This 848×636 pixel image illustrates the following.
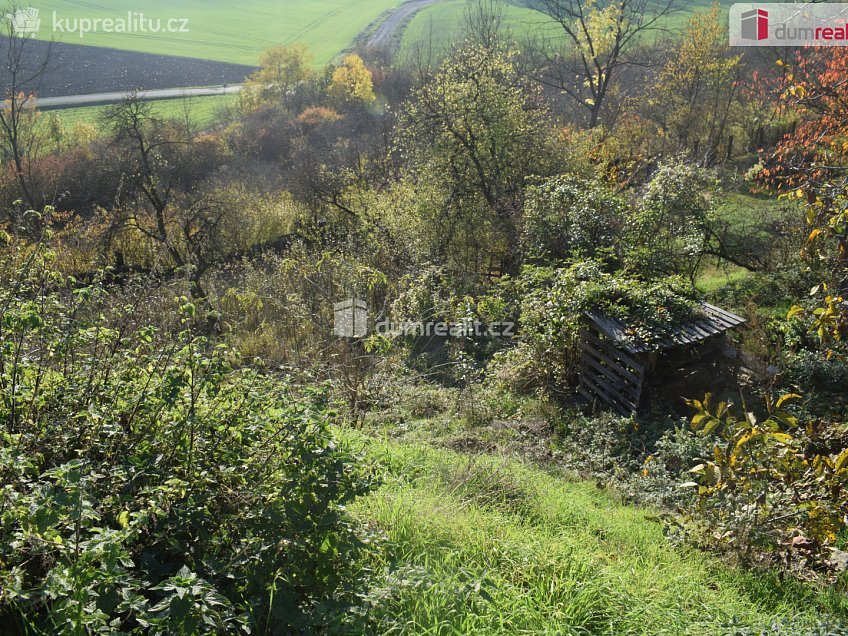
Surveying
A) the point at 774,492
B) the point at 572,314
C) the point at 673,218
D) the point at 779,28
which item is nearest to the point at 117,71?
the point at 779,28

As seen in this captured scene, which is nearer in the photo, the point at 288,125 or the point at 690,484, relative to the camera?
the point at 690,484

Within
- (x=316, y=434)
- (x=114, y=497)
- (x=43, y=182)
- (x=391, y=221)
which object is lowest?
(x=114, y=497)

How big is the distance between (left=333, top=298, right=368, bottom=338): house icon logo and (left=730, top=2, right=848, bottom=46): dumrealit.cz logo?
13250 mm

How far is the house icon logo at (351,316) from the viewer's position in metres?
9.24

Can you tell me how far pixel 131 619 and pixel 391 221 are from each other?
11.8m

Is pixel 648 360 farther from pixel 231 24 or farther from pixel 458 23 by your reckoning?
pixel 231 24

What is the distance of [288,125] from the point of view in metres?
34.7

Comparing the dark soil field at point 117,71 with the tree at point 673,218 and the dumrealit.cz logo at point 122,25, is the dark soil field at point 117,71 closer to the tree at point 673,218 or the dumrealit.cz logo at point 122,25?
the dumrealit.cz logo at point 122,25

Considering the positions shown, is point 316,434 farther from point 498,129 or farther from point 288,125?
point 288,125

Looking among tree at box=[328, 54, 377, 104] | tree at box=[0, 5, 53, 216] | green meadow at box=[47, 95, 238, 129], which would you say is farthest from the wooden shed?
green meadow at box=[47, 95, 238, 129]

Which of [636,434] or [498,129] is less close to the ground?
[498,129]

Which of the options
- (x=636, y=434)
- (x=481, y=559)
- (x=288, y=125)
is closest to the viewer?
(x=481, y=559)

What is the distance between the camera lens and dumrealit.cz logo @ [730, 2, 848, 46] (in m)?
15.6

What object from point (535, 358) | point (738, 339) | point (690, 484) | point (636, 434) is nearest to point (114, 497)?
point (690, 484)
